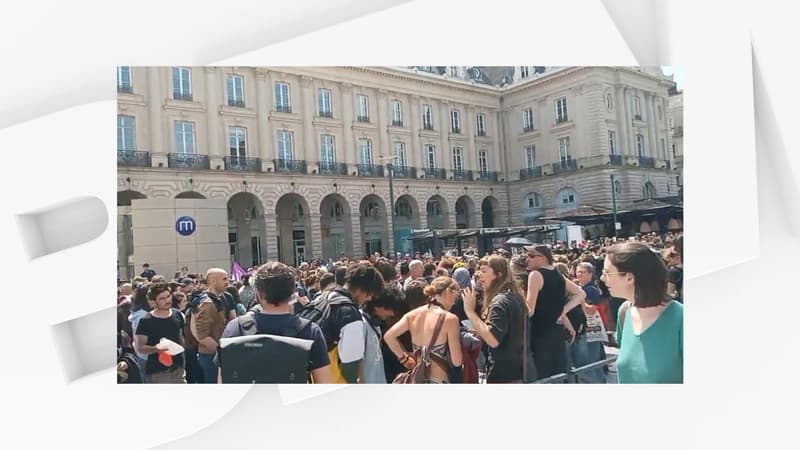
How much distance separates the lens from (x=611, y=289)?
552cm

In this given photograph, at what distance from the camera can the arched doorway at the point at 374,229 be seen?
6.16 meters

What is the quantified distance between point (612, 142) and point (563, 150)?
1.75 feet

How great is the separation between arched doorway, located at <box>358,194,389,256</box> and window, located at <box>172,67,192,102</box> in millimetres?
2060

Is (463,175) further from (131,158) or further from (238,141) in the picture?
(131,158)

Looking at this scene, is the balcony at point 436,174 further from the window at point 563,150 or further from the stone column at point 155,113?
the stone column at point 155,113

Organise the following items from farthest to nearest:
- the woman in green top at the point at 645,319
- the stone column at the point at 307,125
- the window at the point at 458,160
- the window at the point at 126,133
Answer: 1. the window at the point at 458,160
2. the stone column at the point at 307,125
3. the window at the point at 126,133
4. the woman in green top at the point at 645,319

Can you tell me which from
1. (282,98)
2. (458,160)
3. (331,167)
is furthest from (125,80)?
(458,160)

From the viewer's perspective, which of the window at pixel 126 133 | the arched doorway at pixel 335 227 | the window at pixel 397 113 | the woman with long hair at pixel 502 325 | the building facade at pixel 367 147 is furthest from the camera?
the window at pixel 397 113

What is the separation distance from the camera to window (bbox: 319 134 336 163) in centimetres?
616

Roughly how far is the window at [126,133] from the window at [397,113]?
257cm

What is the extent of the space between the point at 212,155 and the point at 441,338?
304 centimetres

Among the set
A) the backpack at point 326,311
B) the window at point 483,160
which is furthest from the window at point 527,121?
the backpack at point 326,311
